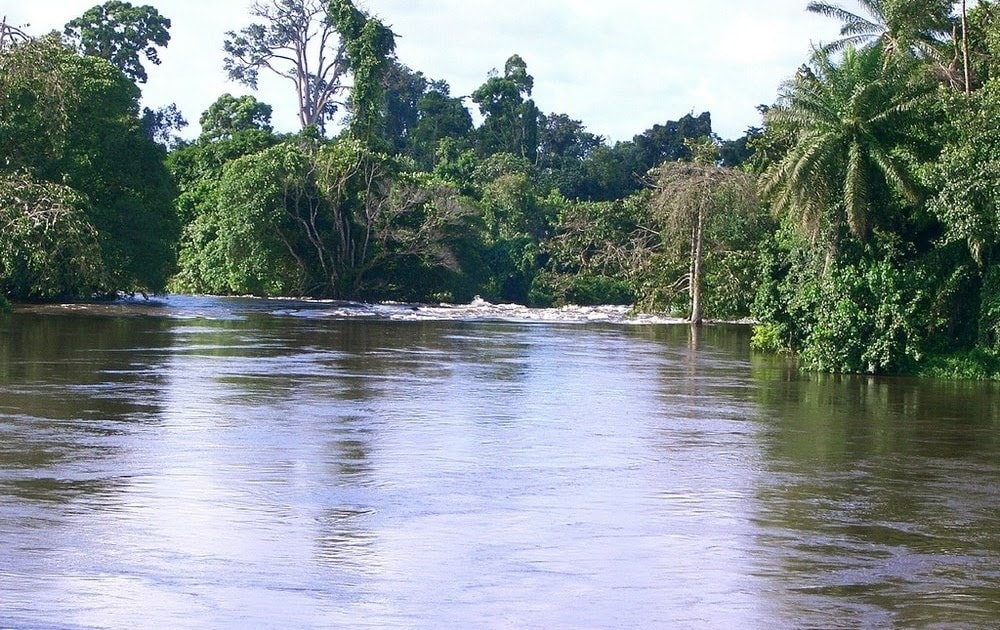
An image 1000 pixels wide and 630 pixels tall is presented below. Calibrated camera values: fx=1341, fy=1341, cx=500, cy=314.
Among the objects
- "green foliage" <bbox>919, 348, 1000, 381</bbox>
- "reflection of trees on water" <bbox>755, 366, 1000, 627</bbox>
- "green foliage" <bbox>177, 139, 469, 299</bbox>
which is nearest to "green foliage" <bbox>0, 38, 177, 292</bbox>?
"green foliage" <bbox>177, 139, 469, 299</bbox>

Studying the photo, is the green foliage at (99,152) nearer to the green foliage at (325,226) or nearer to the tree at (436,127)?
the green foliage at (325,226)

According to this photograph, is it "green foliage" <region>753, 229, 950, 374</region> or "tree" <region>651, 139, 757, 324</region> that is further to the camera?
"tree" <region>651, 139, 757, 324</region>

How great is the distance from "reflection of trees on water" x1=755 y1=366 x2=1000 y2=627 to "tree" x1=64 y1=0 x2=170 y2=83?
6990 centimetres

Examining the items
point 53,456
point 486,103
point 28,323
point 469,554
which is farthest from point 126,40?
point 469,554

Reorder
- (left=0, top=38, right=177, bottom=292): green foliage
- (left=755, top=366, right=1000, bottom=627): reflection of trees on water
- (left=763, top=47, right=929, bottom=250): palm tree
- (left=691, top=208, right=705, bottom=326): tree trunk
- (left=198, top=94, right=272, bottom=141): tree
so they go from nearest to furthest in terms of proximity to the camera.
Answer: (left=755, top=366, right=1000, bottom=627): reflection of trees on water, (left=763, top=47, right=929, bottom=250): palm tree, (left=0, top=38, right=177, bottom=292): green foliage, (left=691, top=208, right=705, bottom=326): tree trunk, (left=198, top=94, right=272, bottom=141): tree

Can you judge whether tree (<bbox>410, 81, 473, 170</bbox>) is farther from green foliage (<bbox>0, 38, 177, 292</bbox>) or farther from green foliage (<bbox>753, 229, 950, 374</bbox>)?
green foliage (<bbox>753, 229, 950, 374</bbox>)

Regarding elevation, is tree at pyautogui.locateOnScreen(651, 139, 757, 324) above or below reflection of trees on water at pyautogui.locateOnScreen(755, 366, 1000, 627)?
above

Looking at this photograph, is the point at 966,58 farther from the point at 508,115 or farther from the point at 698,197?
the point at 508,115

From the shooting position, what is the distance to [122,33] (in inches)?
3413

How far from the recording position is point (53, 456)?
1532 cm

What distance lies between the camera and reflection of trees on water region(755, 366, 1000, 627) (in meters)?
10.0

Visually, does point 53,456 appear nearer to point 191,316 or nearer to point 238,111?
point 191,316

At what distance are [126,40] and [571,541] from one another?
8149 cm

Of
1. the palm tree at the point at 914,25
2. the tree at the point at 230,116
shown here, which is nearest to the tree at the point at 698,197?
the palm tree at the point at 914,25
